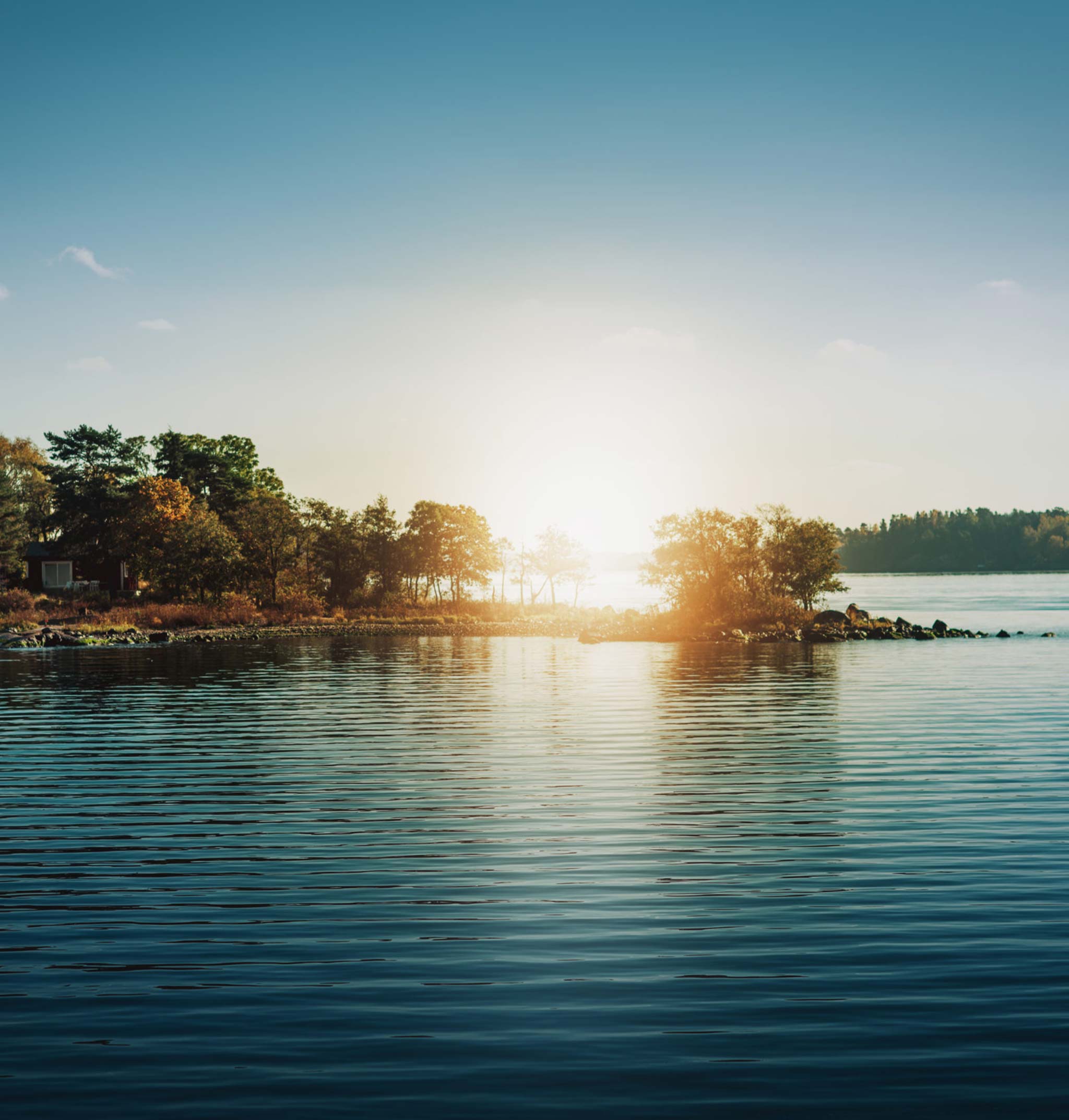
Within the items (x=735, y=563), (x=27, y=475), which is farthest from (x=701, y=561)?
(x=27, y=475)

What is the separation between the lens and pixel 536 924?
937cm

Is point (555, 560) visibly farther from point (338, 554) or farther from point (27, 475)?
point (27, 475)

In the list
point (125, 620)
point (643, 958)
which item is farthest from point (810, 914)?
point (125, 620)

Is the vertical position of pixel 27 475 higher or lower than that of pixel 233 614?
higher

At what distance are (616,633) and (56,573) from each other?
5335 cm

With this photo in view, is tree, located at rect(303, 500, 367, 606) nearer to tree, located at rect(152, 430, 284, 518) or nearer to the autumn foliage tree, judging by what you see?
tree, located at rect(152, 430, 284, 518)

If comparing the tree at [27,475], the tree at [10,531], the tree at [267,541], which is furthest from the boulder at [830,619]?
the tree at [27,475]

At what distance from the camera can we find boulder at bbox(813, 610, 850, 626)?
66.5 metres

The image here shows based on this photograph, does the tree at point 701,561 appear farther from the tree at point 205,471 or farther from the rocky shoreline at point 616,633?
the tree at point 205,471

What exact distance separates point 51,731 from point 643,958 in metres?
20.7

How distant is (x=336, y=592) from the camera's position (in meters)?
94.2

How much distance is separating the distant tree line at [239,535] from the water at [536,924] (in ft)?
193

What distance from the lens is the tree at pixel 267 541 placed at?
82.4 m

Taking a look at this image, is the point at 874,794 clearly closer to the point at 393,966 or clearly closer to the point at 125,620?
the point at 393,966
